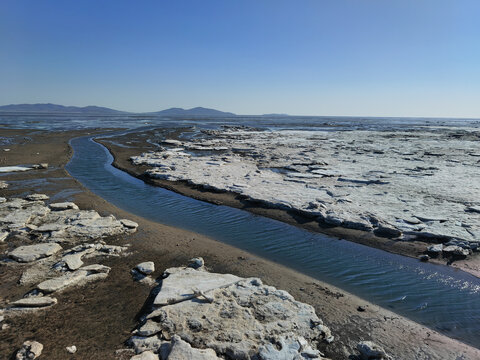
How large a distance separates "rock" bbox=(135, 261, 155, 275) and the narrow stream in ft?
7.31

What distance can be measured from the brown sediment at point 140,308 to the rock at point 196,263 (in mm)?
193

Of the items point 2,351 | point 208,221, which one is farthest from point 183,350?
point 208,221

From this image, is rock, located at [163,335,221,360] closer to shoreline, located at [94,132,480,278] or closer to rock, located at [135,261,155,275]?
rock, located at [135,261,155,275]

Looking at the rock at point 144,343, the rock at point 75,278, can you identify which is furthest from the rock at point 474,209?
the rock at point 75,278

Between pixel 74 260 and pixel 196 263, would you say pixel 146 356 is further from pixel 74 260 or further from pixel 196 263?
pixel 74 260

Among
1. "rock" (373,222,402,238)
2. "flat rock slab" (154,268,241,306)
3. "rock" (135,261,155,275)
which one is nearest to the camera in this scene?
"flat rock slab" (154,268,241,306)

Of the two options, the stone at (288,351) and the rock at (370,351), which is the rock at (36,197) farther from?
the rock at (370,351)

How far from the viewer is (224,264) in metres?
6.06

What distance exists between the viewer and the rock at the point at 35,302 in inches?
170

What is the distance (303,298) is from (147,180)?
10387 mm

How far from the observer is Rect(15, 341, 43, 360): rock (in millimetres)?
3381

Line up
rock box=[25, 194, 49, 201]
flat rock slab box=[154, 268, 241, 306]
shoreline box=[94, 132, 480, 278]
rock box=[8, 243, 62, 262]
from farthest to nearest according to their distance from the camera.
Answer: rock box=[25, 194, 49, 201]
shoreline box=[94, 132, 480, 278]
rock box=[8, 243, 62, 262]
flat rock slab box=[154, 268, 241, 306]

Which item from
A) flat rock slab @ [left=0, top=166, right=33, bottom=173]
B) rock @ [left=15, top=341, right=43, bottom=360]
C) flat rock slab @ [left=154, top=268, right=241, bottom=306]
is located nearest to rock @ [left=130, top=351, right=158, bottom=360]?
flat rock slab @ [left=154, top=268, right=241, bottom=306]

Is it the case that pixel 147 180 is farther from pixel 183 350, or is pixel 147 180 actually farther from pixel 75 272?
pixel 183 350
